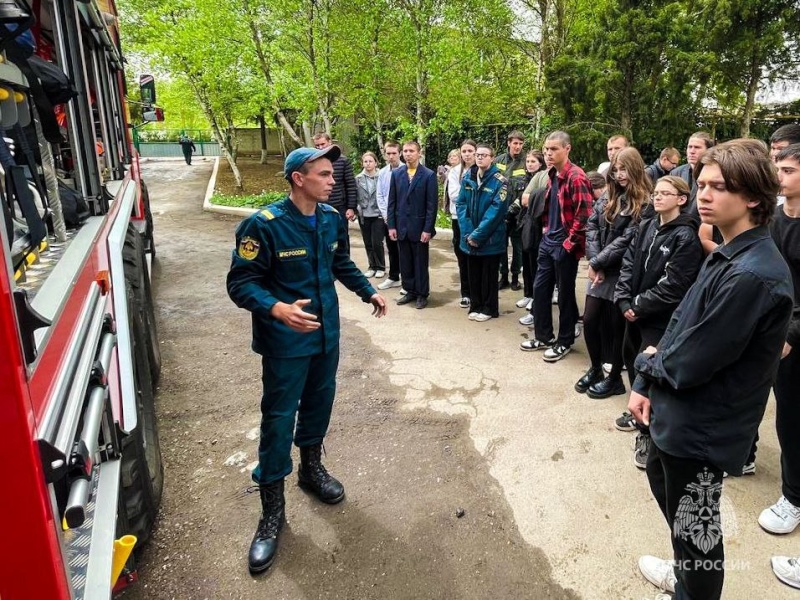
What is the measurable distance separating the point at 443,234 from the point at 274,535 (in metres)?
7.67

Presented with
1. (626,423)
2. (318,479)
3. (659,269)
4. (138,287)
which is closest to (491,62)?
(659,269)

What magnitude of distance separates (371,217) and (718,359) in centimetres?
593

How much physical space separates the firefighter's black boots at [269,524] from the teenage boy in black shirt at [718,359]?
1.74 m

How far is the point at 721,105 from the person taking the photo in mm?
10688

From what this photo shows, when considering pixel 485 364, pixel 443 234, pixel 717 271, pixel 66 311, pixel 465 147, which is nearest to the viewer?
pixel 66 311

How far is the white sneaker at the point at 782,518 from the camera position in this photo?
102 inches

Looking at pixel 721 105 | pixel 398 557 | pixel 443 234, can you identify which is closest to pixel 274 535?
pixel 398 557

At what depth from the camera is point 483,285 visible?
571 centimetres

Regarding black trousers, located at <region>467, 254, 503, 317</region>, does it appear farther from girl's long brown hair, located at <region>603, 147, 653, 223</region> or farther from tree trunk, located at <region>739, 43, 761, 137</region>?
tree trunk, located at <region>739, 43, 761, 137</region>

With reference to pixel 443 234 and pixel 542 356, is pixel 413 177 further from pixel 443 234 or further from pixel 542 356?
pixel 443 234

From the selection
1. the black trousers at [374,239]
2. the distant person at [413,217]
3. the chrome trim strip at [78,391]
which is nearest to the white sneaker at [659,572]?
the chrome trim strip at [78,391]

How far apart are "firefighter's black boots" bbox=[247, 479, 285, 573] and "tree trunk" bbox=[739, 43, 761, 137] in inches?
409

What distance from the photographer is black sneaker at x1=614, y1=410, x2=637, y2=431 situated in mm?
3539

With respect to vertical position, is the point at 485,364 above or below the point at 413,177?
below
